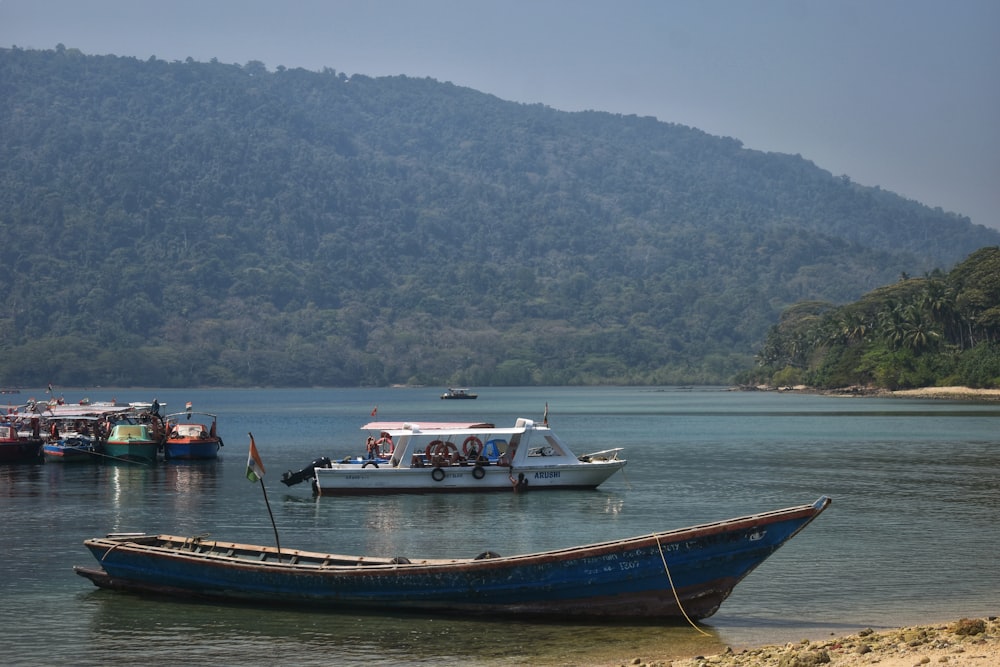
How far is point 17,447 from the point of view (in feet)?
226

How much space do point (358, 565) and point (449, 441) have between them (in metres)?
24.7

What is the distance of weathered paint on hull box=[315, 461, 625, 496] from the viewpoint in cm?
5009

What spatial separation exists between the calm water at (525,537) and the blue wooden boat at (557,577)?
1.40ft

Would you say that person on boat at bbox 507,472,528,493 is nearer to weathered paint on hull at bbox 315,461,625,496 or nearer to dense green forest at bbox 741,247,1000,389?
weathered paint on hull at bbox 315,461,625,496

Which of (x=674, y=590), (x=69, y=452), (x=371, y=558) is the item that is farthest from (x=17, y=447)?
(x=674, y=590)

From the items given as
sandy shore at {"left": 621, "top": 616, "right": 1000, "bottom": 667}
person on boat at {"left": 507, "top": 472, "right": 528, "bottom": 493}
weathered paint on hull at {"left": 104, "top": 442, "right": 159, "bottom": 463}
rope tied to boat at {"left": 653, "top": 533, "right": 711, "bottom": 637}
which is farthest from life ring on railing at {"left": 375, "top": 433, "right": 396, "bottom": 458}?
sandy shore at {"left": 621, "top": 616, "right": 1000, "bottom": 667}

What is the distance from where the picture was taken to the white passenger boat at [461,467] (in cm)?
5019

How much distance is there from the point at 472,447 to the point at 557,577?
2717cm

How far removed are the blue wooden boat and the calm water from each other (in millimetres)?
425

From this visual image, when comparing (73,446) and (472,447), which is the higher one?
(472,447)

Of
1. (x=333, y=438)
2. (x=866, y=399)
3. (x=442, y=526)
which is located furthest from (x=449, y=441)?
(x=866, y=399)

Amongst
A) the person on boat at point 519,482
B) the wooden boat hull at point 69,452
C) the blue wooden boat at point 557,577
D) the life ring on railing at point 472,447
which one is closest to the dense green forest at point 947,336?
the wooden boat hull at point 69,452

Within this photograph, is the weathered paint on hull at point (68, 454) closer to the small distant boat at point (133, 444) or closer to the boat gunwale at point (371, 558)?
the small distant boat at point (133, 444)

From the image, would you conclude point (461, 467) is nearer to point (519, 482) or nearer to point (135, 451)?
point (519, 482)
